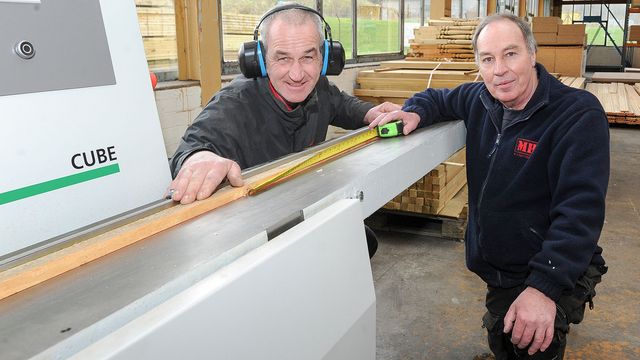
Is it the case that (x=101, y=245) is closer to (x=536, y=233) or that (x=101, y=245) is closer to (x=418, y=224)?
(x=536, y=233)

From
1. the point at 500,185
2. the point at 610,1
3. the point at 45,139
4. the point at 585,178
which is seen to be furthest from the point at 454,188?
the point at 610,1

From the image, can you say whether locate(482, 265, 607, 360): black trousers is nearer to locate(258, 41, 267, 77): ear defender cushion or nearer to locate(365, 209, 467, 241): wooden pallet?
locate(258, 41, 267, 77): ear defender cushion

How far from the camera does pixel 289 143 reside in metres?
2.19

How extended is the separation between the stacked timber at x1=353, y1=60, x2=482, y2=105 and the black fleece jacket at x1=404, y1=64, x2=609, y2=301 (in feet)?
8.74

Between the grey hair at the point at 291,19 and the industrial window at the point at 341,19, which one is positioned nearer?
the grey hair at the point at 291,19

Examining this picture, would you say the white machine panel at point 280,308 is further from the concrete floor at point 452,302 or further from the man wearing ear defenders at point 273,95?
the concrete floor at point 452,302

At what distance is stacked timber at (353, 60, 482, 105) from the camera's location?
486cm

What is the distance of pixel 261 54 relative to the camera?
1938 millimetres

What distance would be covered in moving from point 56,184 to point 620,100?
9.79 metres

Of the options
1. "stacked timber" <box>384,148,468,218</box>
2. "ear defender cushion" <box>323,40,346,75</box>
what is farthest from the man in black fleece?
"stacked timber" <box>384,148,468,218</box>

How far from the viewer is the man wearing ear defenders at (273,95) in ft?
6.23

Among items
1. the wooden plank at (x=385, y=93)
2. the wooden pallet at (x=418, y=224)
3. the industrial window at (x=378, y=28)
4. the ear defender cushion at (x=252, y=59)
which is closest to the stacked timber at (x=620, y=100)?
the industrial window at (x=378, y=28)

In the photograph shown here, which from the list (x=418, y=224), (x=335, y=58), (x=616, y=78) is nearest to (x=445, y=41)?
(x=418, y=224)

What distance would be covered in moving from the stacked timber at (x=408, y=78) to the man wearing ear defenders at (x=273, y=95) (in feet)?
9.17
